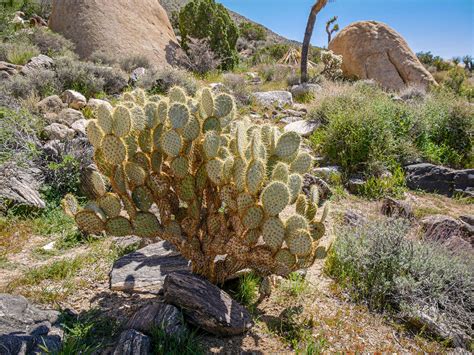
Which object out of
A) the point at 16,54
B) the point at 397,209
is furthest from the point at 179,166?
the point at 16,54

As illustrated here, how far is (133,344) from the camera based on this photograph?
211 centimetres

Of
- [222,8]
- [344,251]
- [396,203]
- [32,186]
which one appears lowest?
[32,186]

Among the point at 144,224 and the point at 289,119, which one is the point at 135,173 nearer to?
the point at 144,224

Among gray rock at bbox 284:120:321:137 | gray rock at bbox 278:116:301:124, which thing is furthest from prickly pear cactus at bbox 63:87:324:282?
gray rock at bbox 278:116:301:124

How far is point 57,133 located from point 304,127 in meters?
4.83

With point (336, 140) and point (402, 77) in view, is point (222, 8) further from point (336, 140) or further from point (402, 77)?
point (336, 140)

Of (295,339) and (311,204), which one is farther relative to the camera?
(311,204)

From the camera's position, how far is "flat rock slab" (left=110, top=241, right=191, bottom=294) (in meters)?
2.89

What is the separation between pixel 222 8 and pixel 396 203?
1398cm

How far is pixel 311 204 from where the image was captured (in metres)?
2.78

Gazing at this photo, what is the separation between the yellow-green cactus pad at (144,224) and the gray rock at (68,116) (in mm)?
4016

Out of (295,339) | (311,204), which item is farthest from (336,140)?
(295,339)

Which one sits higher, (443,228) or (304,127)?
(304,127)

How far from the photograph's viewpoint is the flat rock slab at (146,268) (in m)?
2.89
